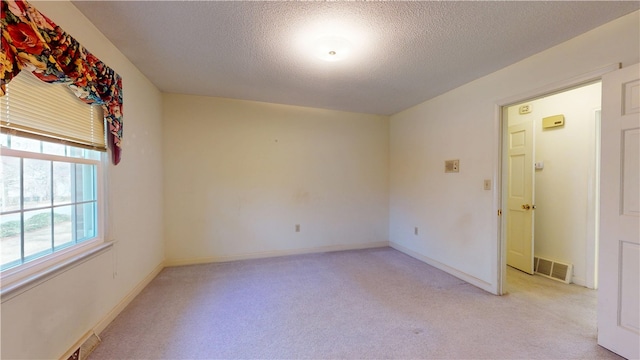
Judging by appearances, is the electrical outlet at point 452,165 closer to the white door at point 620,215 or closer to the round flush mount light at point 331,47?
the white door at point 620,215

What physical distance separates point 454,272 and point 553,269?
120 cm

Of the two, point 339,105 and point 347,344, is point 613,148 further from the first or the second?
point 339,105

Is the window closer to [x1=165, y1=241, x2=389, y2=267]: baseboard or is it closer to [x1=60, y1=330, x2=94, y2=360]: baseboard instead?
[x1=60, y1=330, x2=94, y2=360]: baseboard

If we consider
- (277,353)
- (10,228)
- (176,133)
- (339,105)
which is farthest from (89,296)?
(339,105)

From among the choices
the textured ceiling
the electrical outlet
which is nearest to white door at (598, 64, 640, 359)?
the textured ceiling

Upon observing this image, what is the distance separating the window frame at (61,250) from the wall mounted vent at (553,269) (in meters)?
4.84

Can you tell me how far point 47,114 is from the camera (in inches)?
58.2

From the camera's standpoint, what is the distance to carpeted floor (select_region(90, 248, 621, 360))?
176 centimetres

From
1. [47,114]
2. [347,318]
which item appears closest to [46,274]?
[47,114]

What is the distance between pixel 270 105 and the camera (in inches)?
150

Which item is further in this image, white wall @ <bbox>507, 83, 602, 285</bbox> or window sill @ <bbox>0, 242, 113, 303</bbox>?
white wall @ <bbox>507, 83, 602, 285</bbox>

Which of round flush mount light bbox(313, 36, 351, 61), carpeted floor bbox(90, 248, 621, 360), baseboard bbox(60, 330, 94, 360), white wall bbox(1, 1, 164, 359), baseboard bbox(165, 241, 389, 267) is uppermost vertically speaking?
round flush mount light bbox(313, 36, 351, 61)

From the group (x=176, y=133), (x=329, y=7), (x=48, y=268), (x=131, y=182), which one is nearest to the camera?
(x=48, y=268)

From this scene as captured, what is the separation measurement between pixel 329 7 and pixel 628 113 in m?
2.18
